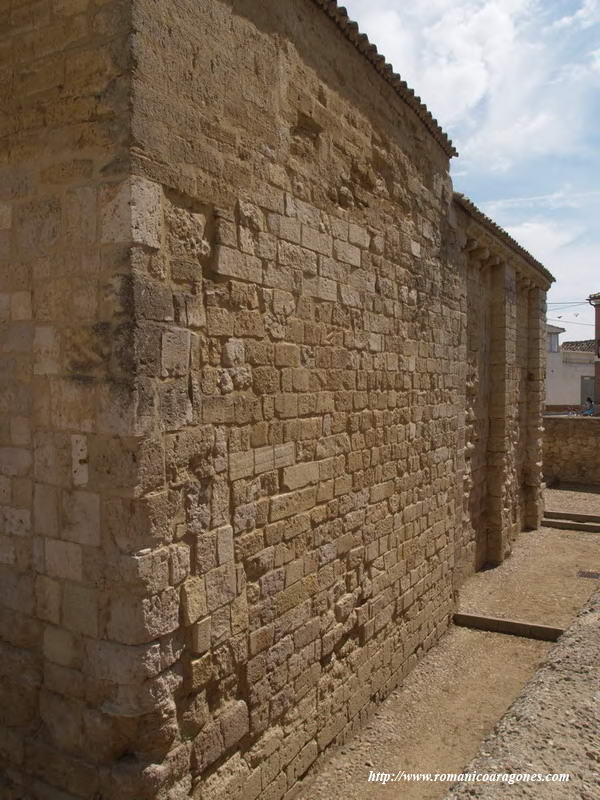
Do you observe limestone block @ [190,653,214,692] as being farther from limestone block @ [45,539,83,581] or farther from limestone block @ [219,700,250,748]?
limestone block @ [45,539,83,581]

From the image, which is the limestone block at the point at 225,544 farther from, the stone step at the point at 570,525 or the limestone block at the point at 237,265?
the stone step at the point at 570,525

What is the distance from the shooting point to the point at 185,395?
3328 mm

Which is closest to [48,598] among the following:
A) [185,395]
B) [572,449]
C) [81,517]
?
[81,517]

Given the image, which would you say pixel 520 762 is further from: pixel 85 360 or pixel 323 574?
pixel 85 360

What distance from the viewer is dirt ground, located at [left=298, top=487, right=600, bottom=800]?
4.55 meters

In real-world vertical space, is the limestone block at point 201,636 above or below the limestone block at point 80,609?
below

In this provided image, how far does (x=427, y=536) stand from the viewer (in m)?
6.41

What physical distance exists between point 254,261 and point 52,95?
1359 millimetres

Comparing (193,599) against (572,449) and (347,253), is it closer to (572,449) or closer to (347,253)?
(347,253)

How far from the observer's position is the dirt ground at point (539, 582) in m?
7.63

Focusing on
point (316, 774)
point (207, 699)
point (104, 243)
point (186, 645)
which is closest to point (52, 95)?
point (104, 243)

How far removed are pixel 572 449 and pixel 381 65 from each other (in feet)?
41.7

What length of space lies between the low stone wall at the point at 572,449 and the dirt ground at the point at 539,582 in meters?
4.75

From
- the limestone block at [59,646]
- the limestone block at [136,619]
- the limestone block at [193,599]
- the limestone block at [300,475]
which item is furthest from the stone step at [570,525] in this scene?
the limestone block at [59,646]
